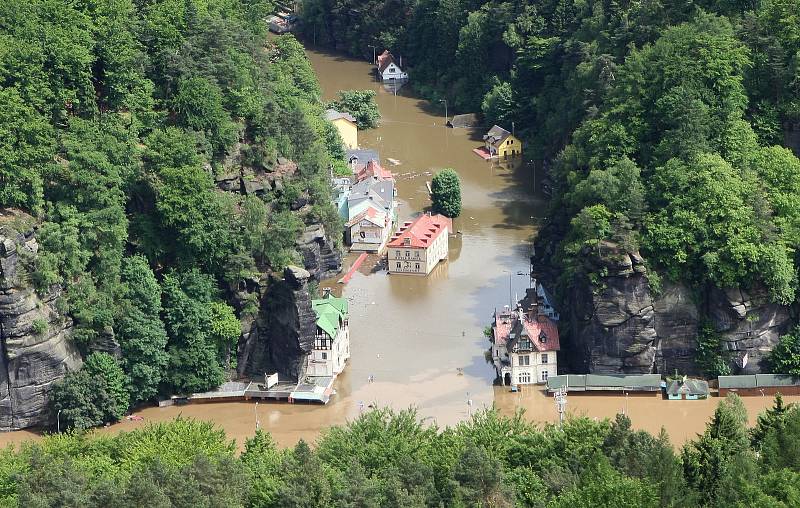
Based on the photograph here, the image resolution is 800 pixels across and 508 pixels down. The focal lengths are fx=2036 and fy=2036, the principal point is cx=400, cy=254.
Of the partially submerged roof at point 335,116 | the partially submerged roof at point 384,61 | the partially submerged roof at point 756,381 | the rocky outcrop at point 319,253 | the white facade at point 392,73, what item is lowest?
the partially submerged roof at point 756,381

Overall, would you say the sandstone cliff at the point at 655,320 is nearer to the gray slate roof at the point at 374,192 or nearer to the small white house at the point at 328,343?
the small white house at the point at 328,343

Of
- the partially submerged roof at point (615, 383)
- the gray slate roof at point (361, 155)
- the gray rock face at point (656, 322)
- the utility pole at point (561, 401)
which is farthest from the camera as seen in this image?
the gray slate roof at point (361, 155)

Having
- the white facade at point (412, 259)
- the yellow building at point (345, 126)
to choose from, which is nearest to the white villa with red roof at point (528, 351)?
the white facade at point (412, 259)

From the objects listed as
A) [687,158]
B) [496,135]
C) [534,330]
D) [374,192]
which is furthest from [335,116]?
[534,330]

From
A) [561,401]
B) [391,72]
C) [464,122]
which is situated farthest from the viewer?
[391,72]

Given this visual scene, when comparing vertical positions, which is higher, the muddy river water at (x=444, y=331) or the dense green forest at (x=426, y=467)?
the muddy river water at (x=444, y=331)

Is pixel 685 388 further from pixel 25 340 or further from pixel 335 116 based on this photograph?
pixel 335 116

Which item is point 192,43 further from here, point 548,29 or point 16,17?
point 548,29
